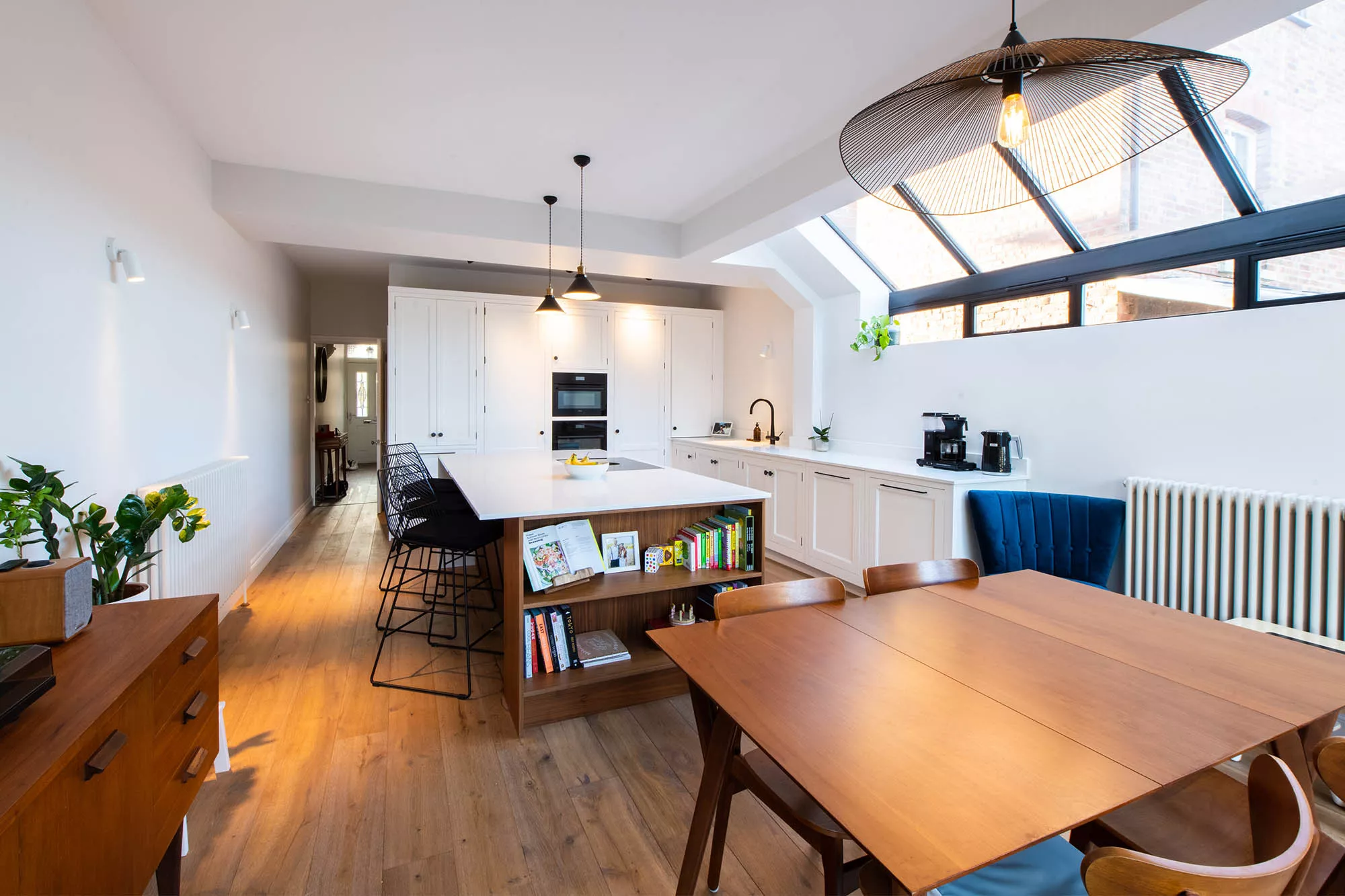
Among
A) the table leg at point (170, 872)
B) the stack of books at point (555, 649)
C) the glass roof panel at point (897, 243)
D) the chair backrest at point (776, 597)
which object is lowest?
the table leg at point (170, 872)

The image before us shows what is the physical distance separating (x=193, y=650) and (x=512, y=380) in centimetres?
442

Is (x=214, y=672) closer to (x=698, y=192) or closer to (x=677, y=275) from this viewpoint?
(x=698, y=192)

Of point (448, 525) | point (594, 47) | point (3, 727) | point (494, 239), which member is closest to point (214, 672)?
point (3, 727)

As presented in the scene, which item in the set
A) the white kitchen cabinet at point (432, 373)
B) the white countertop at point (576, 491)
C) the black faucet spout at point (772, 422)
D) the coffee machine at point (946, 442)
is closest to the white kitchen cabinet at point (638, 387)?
the black faucet spout at point (772, 422)

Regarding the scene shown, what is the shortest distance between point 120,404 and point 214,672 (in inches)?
54.3

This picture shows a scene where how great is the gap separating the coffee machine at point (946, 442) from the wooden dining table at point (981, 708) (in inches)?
77.7

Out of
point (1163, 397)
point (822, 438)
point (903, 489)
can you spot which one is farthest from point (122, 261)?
point (1163, 397)

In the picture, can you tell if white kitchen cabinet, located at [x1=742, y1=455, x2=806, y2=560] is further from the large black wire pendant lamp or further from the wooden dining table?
the large black wire pendant lamp

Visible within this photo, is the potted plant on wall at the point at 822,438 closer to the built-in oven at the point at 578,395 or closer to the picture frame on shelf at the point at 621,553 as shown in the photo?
the built-in oven at the point at 578,395

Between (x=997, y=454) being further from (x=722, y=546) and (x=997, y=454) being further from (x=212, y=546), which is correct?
(x=212, y=546)

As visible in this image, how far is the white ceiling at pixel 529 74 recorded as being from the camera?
2.16m

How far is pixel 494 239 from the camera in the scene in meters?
4.14

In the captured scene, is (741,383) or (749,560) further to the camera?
(741,383)

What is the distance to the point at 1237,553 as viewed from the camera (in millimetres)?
2555
